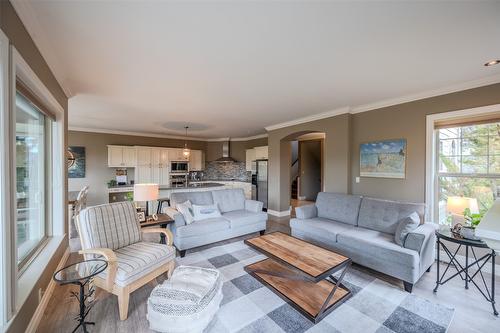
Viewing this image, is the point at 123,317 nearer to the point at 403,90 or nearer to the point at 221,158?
the point at 403,90

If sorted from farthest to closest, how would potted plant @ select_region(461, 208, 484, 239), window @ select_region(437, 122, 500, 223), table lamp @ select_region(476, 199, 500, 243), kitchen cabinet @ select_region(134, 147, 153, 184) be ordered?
kitchen cabinet @ select_region(134, 147, 153, 184), window @ select_region(437, 122, 500, 223), potted plant @ select_region(461, 208, 484, 239), table lamp @ select_region(476, 199, 500, 243)

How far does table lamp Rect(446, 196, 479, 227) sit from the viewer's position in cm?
236

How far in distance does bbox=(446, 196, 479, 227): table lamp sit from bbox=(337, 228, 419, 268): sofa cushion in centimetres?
72

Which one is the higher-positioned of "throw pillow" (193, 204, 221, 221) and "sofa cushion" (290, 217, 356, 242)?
"throw pillow" (193, 204, 221, 221)

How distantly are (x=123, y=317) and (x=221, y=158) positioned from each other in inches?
249

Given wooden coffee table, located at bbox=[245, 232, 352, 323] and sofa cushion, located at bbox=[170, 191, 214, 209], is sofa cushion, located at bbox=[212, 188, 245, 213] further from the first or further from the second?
wooden coffee table, located at bbox=[245, 232, 352, 323]

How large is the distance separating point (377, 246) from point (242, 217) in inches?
84.2

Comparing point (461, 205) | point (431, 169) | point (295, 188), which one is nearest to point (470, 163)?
point (431, 169)

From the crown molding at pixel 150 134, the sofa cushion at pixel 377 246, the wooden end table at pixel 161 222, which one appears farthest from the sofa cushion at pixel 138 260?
the crown molding at pixel 150 134

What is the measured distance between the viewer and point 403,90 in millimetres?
3121

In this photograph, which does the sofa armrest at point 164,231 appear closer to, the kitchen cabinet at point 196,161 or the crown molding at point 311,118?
the crown molding at point 311,118

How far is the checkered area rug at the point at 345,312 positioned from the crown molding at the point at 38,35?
2.84 metres

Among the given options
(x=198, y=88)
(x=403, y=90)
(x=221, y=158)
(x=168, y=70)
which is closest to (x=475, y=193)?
(x=403, y=90)

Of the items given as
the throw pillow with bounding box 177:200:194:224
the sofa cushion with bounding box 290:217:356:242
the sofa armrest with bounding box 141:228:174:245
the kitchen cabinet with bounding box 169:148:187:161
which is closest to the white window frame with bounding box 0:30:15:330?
the sofa armrest with bounding box 141:228:174:245
